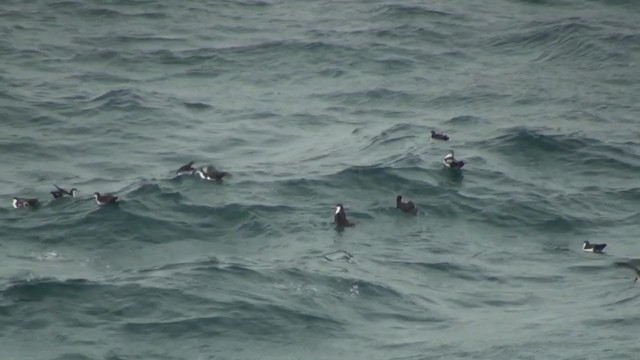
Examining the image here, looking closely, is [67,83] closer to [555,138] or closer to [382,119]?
[382,119]

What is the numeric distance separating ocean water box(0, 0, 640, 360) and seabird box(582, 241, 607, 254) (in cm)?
18

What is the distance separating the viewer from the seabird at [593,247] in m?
31.1

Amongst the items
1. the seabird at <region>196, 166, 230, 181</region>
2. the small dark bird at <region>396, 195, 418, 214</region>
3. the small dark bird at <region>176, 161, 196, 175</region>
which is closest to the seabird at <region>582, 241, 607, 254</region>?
the small dark bird at <region>396, 195, 418, 214</region>

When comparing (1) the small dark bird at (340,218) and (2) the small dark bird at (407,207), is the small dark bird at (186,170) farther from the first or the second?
(2) the small dark bird at (407,207)

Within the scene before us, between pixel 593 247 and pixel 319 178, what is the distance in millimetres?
7756

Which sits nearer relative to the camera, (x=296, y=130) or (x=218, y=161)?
(x=218, y=161)

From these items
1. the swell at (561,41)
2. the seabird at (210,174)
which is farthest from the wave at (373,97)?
the seabird at (210,174)

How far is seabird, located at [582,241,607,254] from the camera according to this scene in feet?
102

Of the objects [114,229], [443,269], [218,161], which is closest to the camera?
[443,269]

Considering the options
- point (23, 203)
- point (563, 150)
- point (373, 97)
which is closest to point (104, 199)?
point (23, 203)

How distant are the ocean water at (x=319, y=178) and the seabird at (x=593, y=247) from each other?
18cm

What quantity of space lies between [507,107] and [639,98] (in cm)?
419

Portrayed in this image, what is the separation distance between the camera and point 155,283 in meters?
27.9

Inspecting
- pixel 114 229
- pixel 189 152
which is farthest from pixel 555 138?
pixel 114 229
